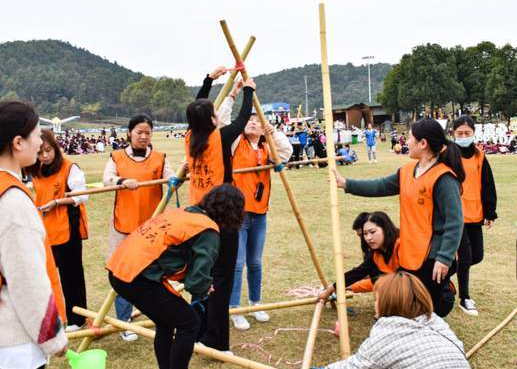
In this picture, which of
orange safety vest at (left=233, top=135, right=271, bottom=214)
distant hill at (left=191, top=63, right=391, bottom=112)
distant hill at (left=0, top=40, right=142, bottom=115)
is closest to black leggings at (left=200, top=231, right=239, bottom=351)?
orange safety vest at (left=233, top=135, right=271, bottom=214)

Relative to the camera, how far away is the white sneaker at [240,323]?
14.9ft

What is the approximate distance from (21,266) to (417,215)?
268 cm

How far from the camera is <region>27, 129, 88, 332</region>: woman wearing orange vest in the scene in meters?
4.32

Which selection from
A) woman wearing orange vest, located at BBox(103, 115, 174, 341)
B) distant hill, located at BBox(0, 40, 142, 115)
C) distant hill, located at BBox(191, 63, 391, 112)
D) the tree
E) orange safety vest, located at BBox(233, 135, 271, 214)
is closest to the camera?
woman wearing orange vest, located at BBox(103, 115, 174, 341)

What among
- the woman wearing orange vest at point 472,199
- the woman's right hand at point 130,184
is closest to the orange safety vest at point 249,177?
the woman's right hand at point 130,184

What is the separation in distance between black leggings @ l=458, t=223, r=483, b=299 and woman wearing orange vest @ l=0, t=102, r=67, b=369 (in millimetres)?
3806

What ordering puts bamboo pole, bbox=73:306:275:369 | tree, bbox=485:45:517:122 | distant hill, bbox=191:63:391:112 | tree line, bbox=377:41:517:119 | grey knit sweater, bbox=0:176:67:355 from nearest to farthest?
1. grey knit sweater, bbox=0:176:67:355
2. bamboo pole, bbox=73:306:275:369
3. tree, bbox=485:45:517:122
4. tree line, bbox=377:41:517:119
5. distant hill, bbox=191:63:391:112

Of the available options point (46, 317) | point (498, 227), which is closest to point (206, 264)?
point (46, 317)

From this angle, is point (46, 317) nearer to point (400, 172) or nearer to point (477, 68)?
point (400, 172)

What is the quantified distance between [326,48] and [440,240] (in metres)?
1.77

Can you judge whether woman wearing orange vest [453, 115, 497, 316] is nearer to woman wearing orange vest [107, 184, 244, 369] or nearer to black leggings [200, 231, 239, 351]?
black leggings [200, 231, 239, 351]

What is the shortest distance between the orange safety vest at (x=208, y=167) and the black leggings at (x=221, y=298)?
439mm

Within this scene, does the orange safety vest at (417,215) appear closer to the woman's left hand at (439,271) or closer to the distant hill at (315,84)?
the woman's left hand at (439,271)

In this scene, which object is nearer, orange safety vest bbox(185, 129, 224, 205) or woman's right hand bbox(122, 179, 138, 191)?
orange safety vest bbox(185, 129, 224, 205)
